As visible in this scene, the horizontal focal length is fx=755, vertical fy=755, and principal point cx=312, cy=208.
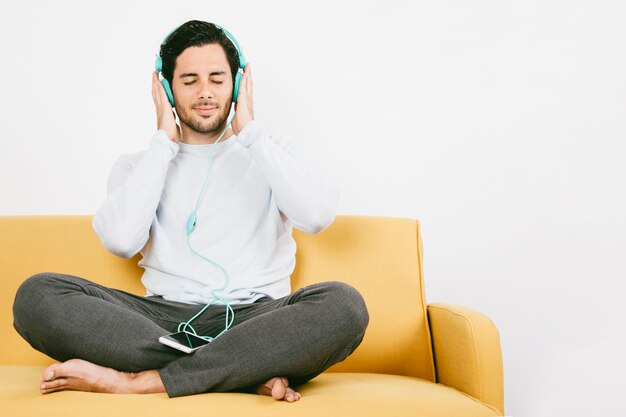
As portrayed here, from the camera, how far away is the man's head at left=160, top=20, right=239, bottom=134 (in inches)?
87.7

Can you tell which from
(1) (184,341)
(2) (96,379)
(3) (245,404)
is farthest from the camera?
(1) (184,341)

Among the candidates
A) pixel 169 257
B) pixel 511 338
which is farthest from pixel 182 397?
pixel 511 338

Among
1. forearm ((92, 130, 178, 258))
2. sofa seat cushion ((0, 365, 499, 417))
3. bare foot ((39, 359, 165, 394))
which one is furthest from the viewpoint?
forearm ((92, 130, 178, 258))

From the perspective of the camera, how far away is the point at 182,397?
1.60m

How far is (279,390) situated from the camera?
5.28ft

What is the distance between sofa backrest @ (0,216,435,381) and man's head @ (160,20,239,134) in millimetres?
435

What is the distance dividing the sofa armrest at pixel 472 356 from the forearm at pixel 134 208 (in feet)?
2.83

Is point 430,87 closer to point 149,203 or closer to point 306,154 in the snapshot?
point 306,154

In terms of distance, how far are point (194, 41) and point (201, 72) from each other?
11cm

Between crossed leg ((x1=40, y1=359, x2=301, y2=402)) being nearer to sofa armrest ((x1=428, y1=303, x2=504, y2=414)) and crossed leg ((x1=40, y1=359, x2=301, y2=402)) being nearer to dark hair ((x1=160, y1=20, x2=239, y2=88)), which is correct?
sofa armrest ((x1=428, y1=303, x2=504, y2=414))

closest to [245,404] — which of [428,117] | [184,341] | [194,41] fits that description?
[184,341]

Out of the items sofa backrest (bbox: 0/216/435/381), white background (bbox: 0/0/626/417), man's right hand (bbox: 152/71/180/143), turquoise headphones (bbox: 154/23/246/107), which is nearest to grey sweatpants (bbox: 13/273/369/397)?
sofa backrest (bbox: 0/216/435/381)

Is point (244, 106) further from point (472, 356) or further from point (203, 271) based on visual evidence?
point (472, 356)

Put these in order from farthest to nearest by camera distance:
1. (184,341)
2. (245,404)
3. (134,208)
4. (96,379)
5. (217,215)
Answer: (217,215) < (134,208) < (184,341) < (96,379) < (245,404)
